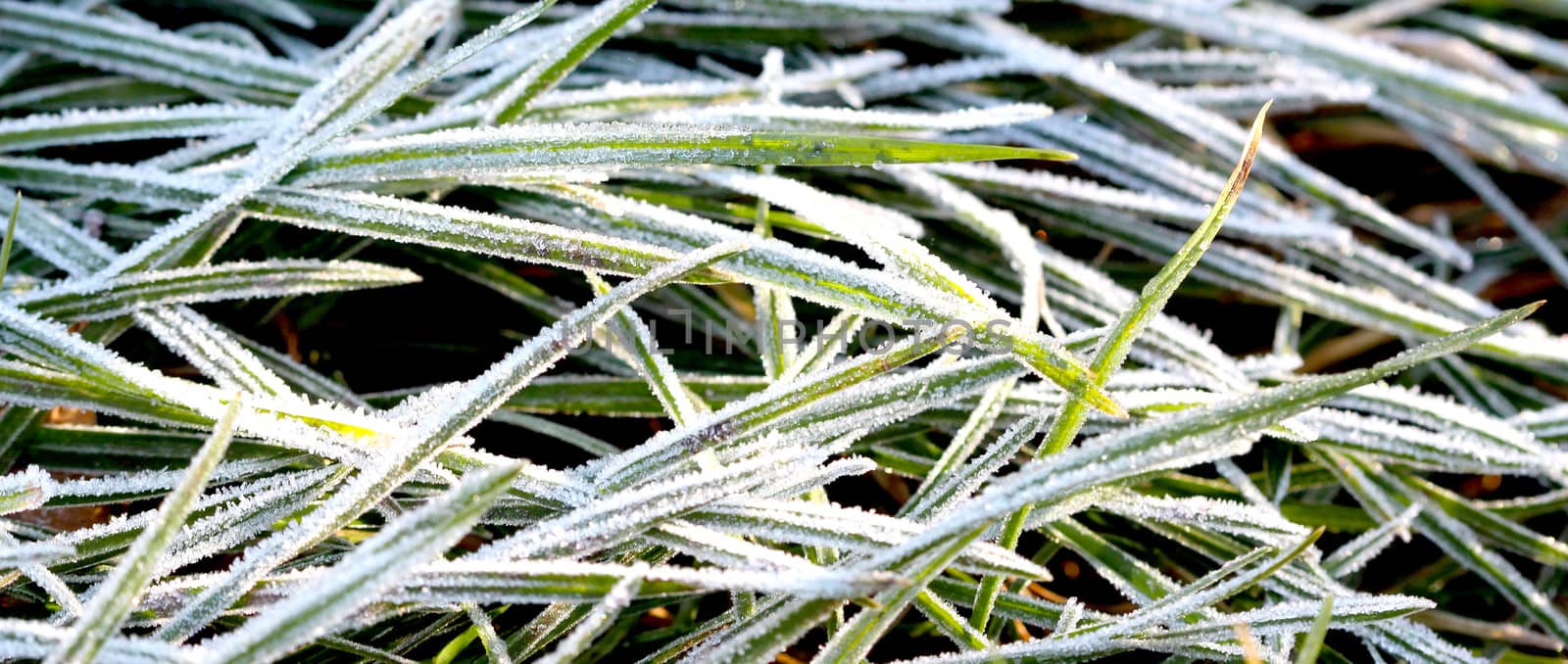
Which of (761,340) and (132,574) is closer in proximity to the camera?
(132,574)

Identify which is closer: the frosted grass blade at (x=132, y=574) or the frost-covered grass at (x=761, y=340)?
the frosted grass blade at (x=132, y=574)

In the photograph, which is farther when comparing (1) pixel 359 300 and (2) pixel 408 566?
(1) pixel 359 300

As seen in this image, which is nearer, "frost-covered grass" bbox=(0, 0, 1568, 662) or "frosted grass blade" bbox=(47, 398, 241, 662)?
"frosted grass blade" bbox=(47, 398, 241, 662)

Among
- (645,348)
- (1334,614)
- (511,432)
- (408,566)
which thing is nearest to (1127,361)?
(1334,614)

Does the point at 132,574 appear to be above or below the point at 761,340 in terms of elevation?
below

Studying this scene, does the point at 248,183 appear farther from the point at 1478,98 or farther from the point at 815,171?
the point at 1478,98

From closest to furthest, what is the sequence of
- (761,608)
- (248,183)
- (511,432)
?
(761,608) → (248,183) → (511,432)

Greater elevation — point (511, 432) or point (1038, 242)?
point (1038, 242)

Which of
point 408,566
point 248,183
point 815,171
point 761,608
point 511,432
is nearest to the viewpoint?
point 408,566
